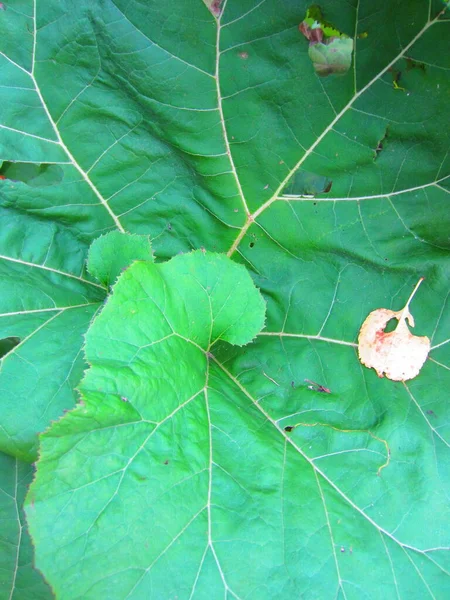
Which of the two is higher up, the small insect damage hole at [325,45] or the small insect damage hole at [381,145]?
the small insect damage hole at [325,45]

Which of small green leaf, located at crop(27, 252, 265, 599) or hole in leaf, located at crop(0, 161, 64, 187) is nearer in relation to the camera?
small green leaf, located at crop(27, 252, 265, 599)

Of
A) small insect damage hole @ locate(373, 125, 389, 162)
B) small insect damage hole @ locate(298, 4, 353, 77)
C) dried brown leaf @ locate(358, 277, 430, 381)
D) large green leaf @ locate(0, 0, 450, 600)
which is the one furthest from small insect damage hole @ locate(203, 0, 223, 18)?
dried brown leaf @ locate(358, 277, 430, 381)

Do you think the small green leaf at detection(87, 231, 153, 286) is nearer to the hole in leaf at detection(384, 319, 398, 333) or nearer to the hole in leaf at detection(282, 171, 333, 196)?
the hole in leaf at detection(282, 171, 333, 196)

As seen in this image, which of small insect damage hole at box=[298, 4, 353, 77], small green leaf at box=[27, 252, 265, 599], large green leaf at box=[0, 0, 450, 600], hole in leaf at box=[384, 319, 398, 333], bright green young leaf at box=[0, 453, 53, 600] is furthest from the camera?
bright green young leaf at box=[0, 453, 53, 600]

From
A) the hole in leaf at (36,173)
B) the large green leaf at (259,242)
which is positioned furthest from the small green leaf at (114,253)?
the hole in leaf at (36,173)

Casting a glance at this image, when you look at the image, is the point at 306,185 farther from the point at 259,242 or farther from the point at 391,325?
the point at 391,325

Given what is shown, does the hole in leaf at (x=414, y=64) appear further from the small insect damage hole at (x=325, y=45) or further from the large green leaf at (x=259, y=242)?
the small insect damage hole at (x=325, y=45)

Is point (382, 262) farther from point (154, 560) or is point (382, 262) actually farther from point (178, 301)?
point (154, 560)
